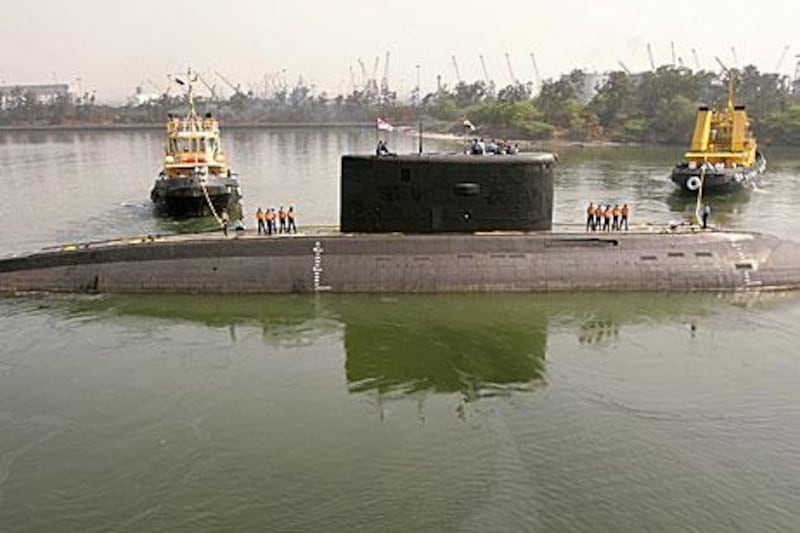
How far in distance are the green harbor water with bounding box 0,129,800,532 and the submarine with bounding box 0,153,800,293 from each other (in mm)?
476

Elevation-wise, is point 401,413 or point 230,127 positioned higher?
point 230,127

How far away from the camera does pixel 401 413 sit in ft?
36.6

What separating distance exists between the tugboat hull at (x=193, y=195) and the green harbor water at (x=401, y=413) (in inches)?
549

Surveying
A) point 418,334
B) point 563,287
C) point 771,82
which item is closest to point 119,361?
point 418,334

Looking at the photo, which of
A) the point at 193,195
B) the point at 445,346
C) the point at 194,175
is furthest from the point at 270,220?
the point at 194,175

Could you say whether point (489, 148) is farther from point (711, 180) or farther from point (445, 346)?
point (711, 180)

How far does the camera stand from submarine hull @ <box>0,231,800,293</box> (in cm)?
1664

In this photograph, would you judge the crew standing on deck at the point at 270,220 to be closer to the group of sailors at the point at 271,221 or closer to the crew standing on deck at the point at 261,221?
the group of sailors at the point at 271,221

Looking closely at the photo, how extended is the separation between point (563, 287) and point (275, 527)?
1021 cm

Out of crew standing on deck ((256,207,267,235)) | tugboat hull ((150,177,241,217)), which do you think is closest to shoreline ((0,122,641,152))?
tugboat hull ((150,177,241,217))

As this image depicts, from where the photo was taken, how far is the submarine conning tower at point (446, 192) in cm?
1612

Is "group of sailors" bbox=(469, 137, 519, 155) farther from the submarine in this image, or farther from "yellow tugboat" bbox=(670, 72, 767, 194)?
"yellow tugboat" bbox=(670, 72, 767, 194)

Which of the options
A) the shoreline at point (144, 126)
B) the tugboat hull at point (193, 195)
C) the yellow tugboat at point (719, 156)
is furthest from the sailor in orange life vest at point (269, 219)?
the shoreline at point (144, 126)

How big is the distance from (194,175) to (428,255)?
56.0ft
